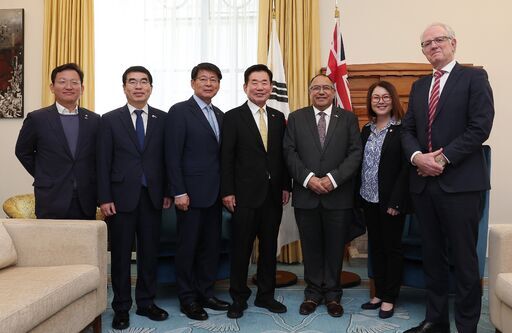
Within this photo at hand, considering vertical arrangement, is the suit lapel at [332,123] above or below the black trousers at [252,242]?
above

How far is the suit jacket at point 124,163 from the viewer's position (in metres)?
2.70

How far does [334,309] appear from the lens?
2.90 m

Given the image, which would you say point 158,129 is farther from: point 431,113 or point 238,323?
point 431,113

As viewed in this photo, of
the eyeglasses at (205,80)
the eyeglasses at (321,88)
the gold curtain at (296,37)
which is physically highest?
the gold curtain at (296,37)

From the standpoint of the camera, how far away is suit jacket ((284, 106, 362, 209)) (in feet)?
9.51

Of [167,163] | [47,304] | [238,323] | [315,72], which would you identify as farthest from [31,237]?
[315,72]

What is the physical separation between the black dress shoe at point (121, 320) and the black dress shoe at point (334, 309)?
1.27 metres

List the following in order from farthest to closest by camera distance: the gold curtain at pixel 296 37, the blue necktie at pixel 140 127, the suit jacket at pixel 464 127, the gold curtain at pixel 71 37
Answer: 1. the gold curtain at pixel 71 37
2. the gold curtain at pixel 296 37
3. the blue necktie at pixel 140 127
4. the suit jacket at pixel 464 127

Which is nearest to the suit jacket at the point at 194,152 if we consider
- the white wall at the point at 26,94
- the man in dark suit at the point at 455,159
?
the man in dark suit at the point at 455,159

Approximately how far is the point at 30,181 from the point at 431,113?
427cm

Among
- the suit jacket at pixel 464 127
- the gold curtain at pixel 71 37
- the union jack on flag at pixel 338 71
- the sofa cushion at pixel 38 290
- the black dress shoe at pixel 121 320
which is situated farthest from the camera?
the gold curtain at pixel 71 37

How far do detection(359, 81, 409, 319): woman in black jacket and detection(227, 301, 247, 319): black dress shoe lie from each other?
842mm

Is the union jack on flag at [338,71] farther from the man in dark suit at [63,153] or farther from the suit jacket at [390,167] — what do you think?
the man in dark suit at [63,153]

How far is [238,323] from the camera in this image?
9.14 feet
